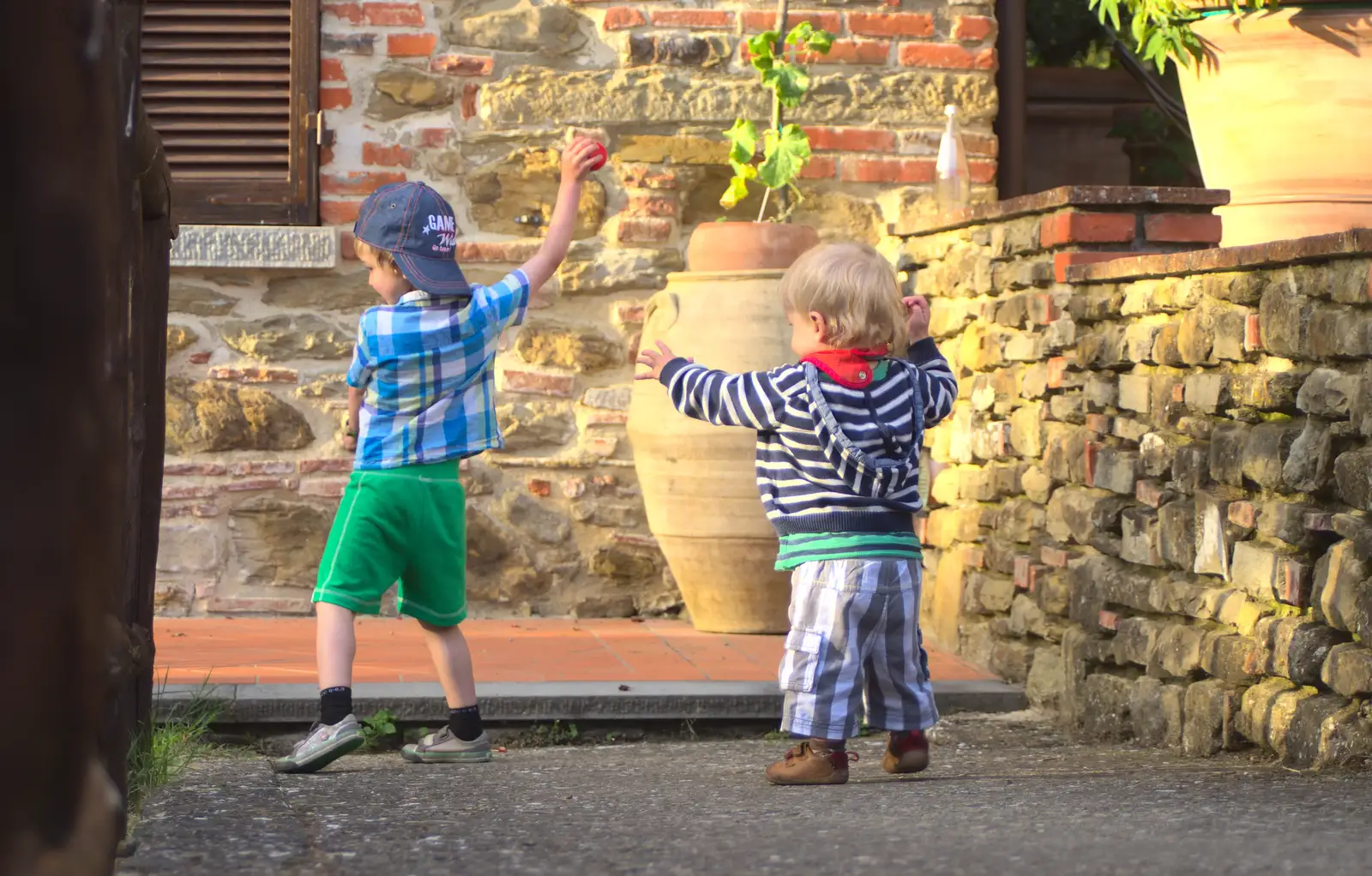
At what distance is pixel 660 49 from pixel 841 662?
2739mm

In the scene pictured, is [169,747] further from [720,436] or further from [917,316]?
[720,436]

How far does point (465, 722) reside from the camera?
3.63 meters

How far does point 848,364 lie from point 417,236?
0.95 meters

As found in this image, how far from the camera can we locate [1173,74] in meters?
6.86

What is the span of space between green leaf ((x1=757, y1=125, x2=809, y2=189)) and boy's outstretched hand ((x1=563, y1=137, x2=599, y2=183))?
168cm

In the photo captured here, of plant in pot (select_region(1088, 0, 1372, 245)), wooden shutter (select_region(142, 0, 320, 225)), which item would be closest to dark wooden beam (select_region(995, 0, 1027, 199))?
plant in pot (select_region(1088, 0, 1372, 245))

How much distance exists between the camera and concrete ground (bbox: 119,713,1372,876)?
2176 millimetres

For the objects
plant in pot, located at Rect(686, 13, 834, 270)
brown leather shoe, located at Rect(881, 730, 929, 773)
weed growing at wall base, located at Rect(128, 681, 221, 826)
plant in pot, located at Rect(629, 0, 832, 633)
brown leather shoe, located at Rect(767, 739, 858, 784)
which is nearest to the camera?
weed growing at wall base, located at Rect(128, 681, 221, 826)

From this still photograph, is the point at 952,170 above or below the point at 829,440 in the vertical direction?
above

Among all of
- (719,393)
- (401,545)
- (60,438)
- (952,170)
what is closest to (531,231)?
(952,170)

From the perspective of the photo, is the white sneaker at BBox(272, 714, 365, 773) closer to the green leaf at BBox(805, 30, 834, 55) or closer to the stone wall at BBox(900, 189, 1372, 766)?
the stone wall at BBox(900, 189, 1372, 766)

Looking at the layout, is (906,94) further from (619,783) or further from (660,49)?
(619,783)

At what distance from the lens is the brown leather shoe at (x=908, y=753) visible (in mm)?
3311

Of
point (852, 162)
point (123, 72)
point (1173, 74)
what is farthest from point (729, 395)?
point (1173, 74)
